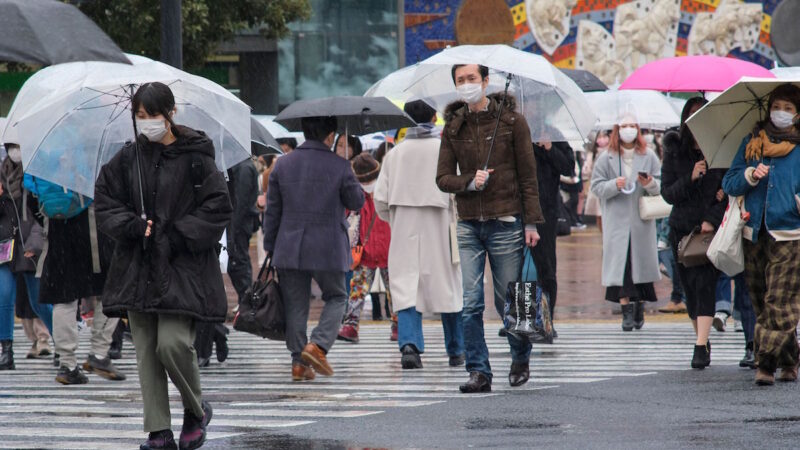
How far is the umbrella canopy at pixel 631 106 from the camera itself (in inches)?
596

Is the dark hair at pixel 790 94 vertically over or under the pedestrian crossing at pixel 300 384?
over

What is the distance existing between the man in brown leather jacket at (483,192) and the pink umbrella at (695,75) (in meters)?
2.11

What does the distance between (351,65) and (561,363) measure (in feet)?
83.9

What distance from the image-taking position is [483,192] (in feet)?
30.0

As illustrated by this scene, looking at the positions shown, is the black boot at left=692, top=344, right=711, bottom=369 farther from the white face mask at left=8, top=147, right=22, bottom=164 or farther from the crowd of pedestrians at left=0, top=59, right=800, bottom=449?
the white face mask at left=8, top=147, right=22, bottom=164

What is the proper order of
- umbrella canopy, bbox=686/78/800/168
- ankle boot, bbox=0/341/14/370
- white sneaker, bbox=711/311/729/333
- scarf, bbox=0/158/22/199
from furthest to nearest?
1. white sneaker, bbox=711/311/729/333
2. ankle boot, bbox=0/341/14/370
3. scarf, bbox=0/158/22/199
4. umbrella canopy, bbox=686/78/800/168

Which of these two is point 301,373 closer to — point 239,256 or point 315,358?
point 315,358

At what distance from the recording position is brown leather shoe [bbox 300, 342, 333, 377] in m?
10.3

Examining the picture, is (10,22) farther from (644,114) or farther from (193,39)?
(193,39)

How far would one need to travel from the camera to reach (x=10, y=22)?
10.6m

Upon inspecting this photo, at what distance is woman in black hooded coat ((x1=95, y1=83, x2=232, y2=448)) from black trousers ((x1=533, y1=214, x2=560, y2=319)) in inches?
221

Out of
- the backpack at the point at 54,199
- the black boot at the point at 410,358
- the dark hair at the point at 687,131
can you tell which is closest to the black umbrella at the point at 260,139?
the backpack at the point at 54,199

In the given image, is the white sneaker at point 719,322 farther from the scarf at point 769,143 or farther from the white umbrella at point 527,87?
the scarf at point 769,143

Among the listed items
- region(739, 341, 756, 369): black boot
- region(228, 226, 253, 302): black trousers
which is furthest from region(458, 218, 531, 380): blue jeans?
region(228, 226, 253, 302): black trousers
